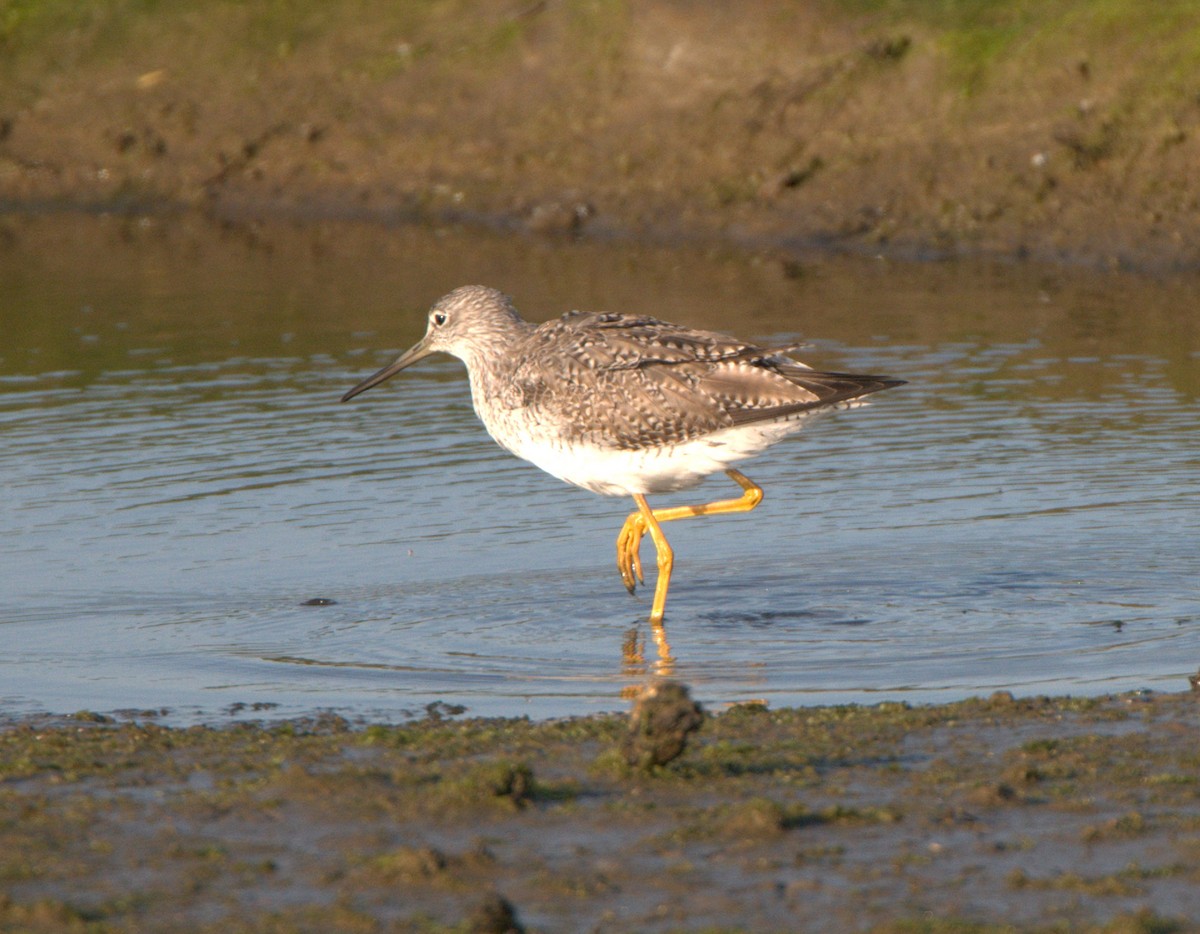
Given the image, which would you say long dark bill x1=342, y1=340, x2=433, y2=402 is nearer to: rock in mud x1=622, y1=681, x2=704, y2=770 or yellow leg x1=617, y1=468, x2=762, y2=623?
yellow leg x1=617, y1=468, x2=762, y2=623

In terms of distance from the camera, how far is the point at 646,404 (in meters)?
9.48

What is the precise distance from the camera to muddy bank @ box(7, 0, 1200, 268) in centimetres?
1922

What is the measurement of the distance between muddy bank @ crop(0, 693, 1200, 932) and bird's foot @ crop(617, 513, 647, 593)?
9.30ft

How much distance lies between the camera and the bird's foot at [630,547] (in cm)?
983

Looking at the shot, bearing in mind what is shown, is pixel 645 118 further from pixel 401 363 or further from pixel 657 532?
pixel 657 532

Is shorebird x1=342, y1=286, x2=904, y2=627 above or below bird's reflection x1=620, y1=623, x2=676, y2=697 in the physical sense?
above

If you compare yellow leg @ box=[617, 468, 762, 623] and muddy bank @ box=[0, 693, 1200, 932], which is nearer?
muddy bank @ box=[0, 693, 1200, 932]

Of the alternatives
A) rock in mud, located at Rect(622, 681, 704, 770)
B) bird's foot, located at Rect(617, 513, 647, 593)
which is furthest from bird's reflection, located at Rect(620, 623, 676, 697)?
rock in mud, located at Rect(622, 681, 704, 770)

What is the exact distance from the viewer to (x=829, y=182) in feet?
67.6

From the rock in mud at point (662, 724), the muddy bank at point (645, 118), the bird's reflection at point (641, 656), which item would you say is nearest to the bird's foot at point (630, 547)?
the bird's reflection at point (641, 656)

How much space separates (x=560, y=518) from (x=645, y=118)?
463 inches

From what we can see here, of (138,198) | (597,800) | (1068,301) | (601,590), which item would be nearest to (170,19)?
(138,198)

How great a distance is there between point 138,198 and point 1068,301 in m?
13.3

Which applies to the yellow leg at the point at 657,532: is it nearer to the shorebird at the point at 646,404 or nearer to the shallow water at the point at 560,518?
the shorebird at the point at 646,404
